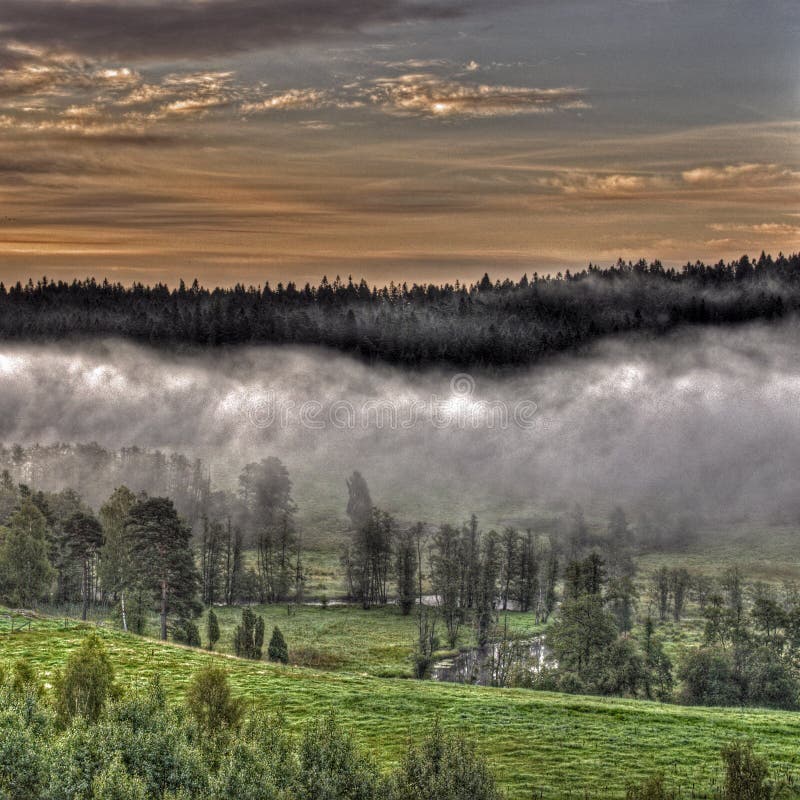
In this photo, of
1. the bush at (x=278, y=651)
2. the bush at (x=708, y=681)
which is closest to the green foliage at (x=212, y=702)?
the bush at (x=278, y=651)

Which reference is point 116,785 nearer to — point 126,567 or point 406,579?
point 126,567

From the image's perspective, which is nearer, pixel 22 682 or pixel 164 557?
pixel 22 682

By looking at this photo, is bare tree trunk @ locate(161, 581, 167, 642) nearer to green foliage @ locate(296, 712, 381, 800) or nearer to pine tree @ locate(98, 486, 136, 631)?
pine tree @ locate(98, 486, 136, 631)

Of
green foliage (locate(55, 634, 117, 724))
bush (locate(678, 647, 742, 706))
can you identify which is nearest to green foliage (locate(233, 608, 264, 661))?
bush (locate(678, 647, 742, 706))

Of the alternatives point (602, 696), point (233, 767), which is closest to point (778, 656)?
point (602, 696)

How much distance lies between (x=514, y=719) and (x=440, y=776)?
127 feet

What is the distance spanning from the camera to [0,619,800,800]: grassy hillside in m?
73.7

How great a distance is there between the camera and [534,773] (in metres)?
72.5

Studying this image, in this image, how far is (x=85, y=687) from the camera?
59062mm

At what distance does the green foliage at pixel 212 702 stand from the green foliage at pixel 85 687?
18.1ft

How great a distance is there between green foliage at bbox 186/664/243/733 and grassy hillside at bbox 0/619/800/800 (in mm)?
15940

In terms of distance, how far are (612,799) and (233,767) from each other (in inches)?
1261

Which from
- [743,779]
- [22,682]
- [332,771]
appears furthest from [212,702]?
[743,779]

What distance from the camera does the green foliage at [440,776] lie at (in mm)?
50406
